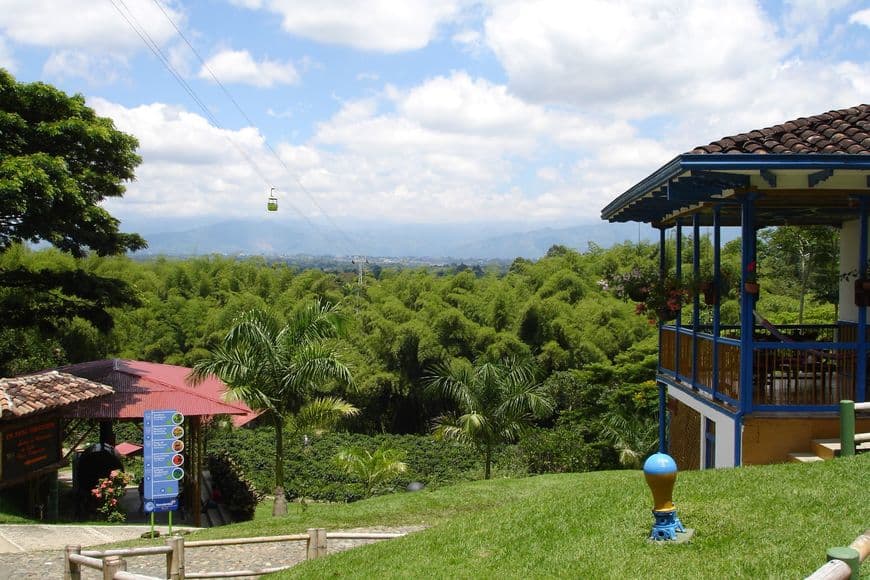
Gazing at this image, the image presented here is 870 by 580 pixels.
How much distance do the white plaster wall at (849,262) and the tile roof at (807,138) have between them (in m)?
2.49

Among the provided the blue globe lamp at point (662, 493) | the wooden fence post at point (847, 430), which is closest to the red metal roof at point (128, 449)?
the wooden fence post at point (847, 430)

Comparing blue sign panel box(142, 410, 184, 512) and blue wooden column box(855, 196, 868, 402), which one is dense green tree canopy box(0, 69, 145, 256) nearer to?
blue sign panel box(142, 410, 184, 512)

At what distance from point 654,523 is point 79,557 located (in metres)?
4.51

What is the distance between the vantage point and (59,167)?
43.7ft

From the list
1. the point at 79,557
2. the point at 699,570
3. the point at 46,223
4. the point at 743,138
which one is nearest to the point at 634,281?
the point at 743,138

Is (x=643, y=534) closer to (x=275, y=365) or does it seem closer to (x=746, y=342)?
(x=746, y=342)

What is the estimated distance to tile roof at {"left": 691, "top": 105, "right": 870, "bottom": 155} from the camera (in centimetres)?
785

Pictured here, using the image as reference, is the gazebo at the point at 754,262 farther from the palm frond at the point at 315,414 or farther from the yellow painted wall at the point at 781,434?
the palm frond at the point at 315,414

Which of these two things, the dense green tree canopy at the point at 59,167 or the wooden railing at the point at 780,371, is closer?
the wooden railing at the point at 780,371

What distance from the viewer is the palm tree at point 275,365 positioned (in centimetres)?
1366

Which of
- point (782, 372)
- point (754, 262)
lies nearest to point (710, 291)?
point (754, 262)

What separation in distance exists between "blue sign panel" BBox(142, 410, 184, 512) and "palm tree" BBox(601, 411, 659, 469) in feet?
38.1

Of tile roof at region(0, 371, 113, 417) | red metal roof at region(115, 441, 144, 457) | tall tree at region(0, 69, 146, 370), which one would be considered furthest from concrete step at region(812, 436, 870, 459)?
red metal roof at region(115, 441, 144, 457)

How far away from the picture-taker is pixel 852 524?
532 centimetres
